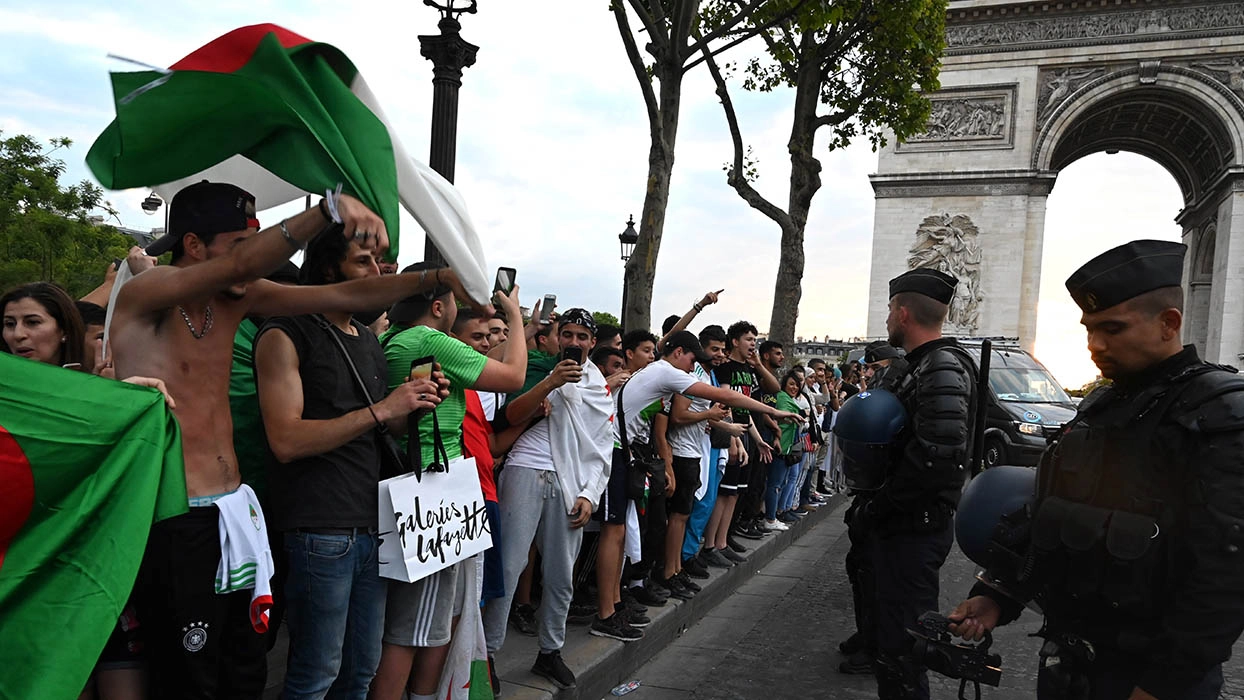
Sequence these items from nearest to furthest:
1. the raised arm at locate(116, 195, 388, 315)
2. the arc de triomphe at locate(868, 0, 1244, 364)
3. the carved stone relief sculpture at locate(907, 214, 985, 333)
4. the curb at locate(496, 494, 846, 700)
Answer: the raised arm at locate(116, 195, 388, 315) → the curb at locate(496, 494, 846, 700) → the arc de triomphe at locate(868, 0, 1244, 364) → the carved stone relief sculpture at locate(907, 214, 985, 333)

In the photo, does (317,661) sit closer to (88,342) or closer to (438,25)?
(88,342)

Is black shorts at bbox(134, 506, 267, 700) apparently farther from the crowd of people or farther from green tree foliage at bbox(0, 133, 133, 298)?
green tree foliage at bbox(0, 133, 133, 298)

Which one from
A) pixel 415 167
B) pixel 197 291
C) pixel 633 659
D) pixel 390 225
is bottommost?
pixel 633 659

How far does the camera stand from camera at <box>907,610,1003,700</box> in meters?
2.82

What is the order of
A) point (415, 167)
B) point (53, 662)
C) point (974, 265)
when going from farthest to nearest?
point (974, 265)
point (415, 167)
point (53, 662)

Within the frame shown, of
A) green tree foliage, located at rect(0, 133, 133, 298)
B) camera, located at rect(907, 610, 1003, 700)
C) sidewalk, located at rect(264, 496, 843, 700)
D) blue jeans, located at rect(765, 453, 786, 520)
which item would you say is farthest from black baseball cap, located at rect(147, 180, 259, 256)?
green tree foliage, located at rect(0, 133, 133, 298)

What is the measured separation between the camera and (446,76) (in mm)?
7035

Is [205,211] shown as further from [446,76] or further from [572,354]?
[446,76]

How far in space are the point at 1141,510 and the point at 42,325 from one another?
356cm

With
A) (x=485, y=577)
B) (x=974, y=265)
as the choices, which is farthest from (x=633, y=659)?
(x=974, y=265)

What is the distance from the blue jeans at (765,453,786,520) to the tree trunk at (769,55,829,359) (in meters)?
7.41

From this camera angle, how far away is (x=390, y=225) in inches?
90.9

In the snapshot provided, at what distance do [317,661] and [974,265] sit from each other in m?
26.9

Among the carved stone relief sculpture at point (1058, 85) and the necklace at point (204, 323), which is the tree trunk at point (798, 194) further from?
the carved stone relief sculpture at point (1058, 85)
